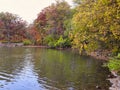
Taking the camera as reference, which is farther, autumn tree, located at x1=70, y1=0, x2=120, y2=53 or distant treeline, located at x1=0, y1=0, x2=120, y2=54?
distant treeline, located at x1=0, y1=0, x2=120, y2=54

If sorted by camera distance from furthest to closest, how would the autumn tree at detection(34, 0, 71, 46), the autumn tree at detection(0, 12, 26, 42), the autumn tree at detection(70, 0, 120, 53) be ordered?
1. the autumn tree at detection(0, 12, 26, 42)
2. the autumn tree at detection(34, 0, 71, 46)
3. the autumn tree at detection(70, 0, 120, 53)

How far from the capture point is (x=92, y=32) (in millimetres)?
27328

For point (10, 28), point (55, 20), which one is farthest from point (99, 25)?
point (10, 28)

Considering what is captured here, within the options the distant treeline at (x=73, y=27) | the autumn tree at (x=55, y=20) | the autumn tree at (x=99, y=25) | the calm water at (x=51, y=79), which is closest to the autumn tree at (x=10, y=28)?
the distant treeline at (x=73, y=27)

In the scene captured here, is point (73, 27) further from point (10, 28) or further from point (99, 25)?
point (10, 28)

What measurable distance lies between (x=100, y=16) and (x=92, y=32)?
135 inches

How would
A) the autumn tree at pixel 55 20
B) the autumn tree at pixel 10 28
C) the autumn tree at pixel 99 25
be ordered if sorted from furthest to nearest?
the autumn tree at pixel 10 28
the autumn tree at pixel 55 20
the autumn tree at pixel 99 25

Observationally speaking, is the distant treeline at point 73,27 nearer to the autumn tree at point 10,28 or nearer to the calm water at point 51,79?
the autumn tree at point 10,28

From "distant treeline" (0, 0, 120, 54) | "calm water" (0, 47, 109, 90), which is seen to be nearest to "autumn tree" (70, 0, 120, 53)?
"distant treeline" (0, 0, 120, 54)

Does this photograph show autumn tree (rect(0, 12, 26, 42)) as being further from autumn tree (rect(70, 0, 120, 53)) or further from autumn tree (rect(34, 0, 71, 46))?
autumn tree (rect(70, 0, 120, 53))

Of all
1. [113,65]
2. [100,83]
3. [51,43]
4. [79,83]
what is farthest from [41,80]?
[51,43]

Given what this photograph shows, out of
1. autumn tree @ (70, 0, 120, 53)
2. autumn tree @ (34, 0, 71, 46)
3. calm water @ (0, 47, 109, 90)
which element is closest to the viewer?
calm water @ (0, 47, 109, 90)

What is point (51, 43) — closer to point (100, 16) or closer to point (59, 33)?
point (59, 33)

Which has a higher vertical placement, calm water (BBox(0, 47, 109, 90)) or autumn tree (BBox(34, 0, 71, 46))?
autumn tree (BBox(34, 0, 71, 46))
